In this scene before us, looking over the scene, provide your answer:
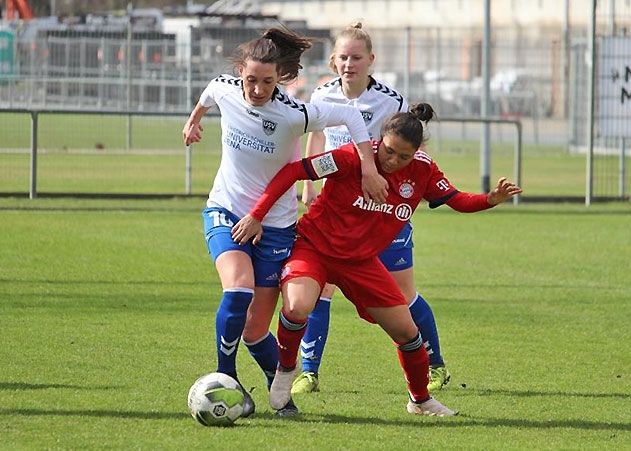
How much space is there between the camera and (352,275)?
7609 mm

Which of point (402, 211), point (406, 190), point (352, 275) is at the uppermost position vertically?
point (406, 190)

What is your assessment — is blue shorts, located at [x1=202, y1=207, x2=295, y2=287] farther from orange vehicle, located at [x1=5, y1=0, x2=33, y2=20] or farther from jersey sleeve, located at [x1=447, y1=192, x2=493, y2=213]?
orange vehicle, located at [x1=5, y1=0, x2=33, y2=20]

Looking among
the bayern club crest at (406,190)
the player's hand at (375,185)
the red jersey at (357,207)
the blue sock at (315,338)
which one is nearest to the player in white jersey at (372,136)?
the blue sock at (315,338)

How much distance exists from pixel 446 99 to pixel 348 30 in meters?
29.2

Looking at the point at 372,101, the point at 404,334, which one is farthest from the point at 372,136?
the point at 404,334

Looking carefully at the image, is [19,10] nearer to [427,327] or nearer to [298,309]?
[427,327]

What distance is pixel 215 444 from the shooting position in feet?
22.3

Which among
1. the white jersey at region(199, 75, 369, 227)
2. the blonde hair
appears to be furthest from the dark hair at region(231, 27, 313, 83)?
the blonde hair

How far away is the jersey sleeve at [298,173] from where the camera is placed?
7.39 metres

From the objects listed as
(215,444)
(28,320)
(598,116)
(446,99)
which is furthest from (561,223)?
(446,99)

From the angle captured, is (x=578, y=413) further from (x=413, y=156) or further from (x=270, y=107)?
(x=270, y=107)

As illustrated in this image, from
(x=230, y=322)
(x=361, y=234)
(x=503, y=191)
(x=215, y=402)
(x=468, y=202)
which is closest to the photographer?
(x=215, y=402)

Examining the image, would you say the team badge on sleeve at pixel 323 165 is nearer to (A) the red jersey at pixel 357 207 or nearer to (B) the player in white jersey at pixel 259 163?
(A) the red jersey at pixel 357 207

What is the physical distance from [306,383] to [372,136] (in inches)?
59.5
